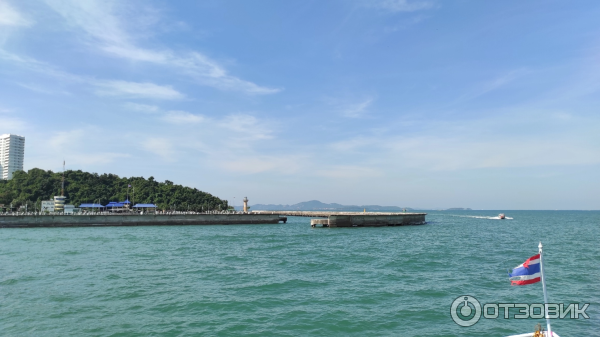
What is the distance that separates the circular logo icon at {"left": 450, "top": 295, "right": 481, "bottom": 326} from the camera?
50.3 ft

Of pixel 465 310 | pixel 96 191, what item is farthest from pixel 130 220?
pixel 465 310

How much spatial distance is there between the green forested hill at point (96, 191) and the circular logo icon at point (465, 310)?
105 metres

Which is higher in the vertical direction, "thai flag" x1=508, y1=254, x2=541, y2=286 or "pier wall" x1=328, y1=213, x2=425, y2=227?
"thai flag" x1=508, y1=254, x2=541, y2=286

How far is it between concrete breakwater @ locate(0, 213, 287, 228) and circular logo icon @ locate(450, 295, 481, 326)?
75088 millimetres

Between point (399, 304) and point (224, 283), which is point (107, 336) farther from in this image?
point (399, 304)

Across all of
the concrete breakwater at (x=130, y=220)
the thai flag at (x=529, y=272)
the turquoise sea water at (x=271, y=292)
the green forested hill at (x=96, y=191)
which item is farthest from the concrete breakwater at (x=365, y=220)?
the thai flag at (x=529, y=272)

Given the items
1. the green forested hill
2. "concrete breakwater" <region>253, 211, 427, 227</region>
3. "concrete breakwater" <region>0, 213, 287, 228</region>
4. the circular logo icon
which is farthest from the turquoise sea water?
the green forested hill

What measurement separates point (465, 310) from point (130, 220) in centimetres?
7964

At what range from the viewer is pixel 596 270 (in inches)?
1048

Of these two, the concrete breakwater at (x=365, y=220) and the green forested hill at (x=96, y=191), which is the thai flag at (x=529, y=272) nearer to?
the concrete breakwater at (x=365, y=220)

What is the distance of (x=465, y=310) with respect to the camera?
1662 cm

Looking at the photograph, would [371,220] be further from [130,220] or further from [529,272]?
[529,272]

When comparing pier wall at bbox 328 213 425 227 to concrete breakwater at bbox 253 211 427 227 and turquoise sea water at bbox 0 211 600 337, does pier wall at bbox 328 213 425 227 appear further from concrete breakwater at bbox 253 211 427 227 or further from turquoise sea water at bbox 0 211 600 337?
turquoise sea water at bbox 0 211 600 337

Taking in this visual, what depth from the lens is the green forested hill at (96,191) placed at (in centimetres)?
10625
